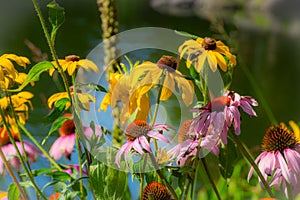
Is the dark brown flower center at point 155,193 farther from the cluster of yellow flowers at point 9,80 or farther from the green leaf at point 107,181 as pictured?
the cluster of yellow flowers at point 9,80

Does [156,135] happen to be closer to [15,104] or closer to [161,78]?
[161,78]

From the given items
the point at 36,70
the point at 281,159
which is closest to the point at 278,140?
the point at 281,159

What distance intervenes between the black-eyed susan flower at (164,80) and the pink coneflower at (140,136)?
3 centimetres

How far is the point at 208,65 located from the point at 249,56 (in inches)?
227

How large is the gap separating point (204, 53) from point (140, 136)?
0.11 m

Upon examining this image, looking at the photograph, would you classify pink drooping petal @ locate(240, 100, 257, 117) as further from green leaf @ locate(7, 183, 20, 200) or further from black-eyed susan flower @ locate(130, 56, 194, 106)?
green leaf @ locate(7, 183, 20, 200)

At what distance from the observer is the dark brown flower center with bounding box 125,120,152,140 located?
59 cm

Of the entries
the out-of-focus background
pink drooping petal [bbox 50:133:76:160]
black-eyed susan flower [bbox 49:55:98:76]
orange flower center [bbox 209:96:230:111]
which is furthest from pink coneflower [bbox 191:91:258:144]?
the out-of-focus background

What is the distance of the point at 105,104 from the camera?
0.65m

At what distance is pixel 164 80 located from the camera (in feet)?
2.02

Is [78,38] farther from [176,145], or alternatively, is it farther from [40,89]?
[176,145]

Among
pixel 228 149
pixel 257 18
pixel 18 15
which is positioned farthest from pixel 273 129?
pixel 257 18

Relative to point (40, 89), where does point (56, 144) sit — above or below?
above

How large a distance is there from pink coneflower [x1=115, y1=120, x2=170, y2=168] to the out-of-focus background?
4.45ft
